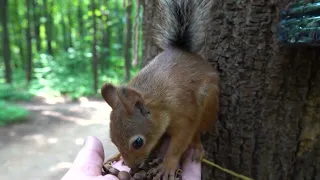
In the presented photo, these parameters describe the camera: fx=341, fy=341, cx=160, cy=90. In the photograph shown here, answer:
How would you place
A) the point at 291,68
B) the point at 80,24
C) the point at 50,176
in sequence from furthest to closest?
1. the point at 80,24
2. the point at 50,176
3. the point at 291,68

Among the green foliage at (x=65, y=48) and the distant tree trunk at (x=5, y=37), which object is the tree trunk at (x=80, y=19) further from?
the distant tree trunk at (x=5, y=37)

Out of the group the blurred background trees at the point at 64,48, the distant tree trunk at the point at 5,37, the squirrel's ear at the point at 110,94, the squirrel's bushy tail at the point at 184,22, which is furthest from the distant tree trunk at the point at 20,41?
the squirrel's ear at the point at 110,94

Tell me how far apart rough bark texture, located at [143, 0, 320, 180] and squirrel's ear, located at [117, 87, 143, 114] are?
47cm

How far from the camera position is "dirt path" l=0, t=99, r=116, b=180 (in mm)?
4766

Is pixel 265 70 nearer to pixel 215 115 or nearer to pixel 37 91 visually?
pixel 215 115

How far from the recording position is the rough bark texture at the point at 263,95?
1.51 m

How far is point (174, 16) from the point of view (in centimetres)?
170

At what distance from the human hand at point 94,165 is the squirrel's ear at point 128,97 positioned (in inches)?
12.2

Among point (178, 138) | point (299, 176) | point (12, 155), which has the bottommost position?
point (12, 155)

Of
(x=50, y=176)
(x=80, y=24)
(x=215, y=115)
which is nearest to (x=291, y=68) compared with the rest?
(x=215, y=115)

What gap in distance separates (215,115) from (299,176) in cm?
48

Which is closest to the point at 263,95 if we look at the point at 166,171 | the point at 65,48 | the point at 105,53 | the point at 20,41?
the point at 166,171

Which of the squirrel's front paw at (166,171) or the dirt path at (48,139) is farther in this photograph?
the dirt path at (48,139)

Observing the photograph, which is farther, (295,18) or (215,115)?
(215,115)
